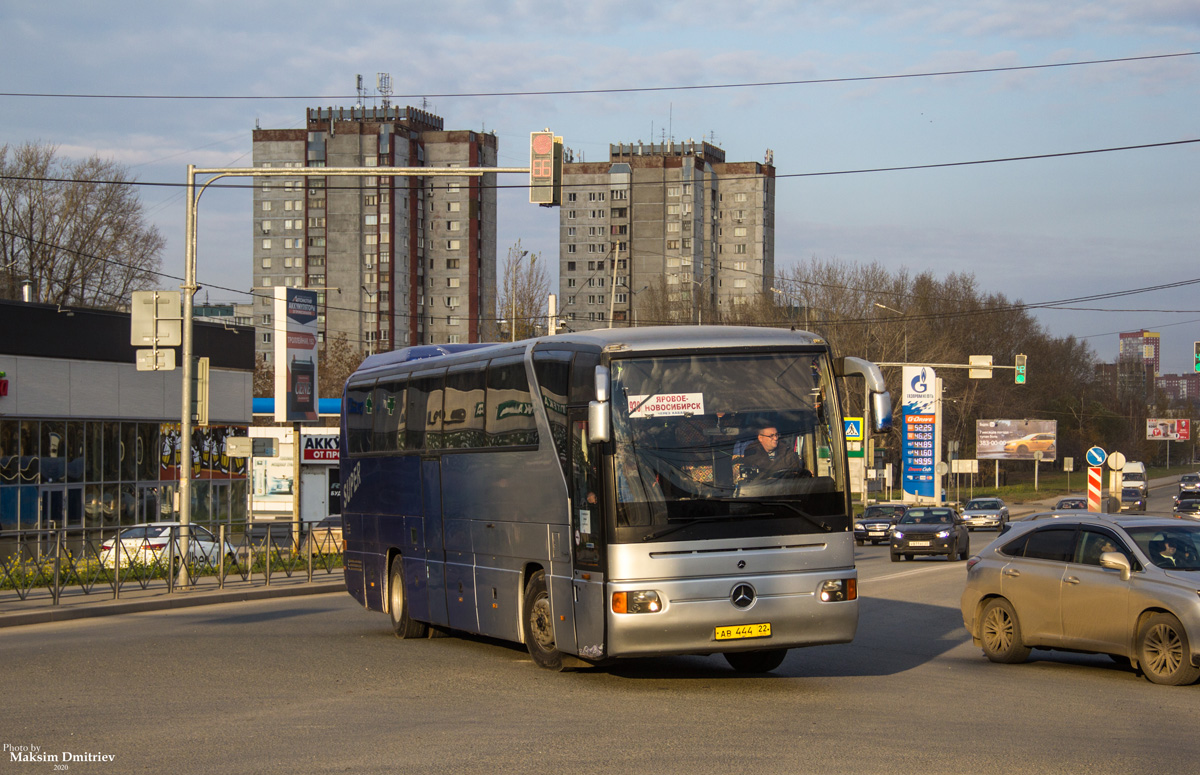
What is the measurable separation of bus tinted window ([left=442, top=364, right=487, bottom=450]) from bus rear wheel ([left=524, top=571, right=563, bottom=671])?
1.92 metres

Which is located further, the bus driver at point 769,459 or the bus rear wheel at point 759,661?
the bus rear wheel at point 759,661

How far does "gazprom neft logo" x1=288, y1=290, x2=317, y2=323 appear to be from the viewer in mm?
43331

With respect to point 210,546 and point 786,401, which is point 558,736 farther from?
point 210,546

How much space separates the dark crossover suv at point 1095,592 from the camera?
11.2m

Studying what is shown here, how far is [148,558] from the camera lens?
74.0ft

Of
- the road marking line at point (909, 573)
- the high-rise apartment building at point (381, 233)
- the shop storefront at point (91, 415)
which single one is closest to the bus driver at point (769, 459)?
the road marking line at point (909, 573)

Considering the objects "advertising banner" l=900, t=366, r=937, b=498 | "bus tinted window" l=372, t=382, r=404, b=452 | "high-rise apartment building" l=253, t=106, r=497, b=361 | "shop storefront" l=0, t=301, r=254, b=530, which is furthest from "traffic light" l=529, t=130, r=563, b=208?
"high-rise apartment building" l=253, t=106, r=497, b=361

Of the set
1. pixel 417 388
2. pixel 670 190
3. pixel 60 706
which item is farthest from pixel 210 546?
pixel 670 190

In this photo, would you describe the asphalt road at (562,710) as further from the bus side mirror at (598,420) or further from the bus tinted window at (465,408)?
the bus tinted window at (465,408)

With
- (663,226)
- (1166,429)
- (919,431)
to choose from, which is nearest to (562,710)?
(919,431)

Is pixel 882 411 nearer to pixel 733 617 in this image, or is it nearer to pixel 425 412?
pixel 733 617

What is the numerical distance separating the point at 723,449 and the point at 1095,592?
404 centimetres

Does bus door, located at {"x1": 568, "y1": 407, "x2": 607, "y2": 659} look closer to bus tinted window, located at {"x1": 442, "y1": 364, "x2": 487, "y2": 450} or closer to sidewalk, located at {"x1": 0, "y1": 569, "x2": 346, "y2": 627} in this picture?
bus tinted window, located at {"x1": 442, "y1": 364, "x2": 487, "y2": 450}

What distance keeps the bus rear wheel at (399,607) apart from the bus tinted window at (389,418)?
1.51m
